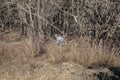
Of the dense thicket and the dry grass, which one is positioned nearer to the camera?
the dry grass

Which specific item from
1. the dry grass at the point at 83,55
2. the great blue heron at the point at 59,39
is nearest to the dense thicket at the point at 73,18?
the great blue heron at the point at 59,39

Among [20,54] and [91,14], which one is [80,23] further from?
[20,54]

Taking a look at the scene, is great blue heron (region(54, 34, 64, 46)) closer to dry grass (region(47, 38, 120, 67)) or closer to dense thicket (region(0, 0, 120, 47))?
dense thicket (region(0, 0, 120, 47))

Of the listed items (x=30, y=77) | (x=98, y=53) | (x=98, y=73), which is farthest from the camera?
(x=98, y=53)

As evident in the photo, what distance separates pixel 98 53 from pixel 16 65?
240 centimetres

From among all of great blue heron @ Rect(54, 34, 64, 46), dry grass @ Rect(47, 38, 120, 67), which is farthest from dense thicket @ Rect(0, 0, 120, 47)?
dry grass @ Rect(47, 38, 120, 67)

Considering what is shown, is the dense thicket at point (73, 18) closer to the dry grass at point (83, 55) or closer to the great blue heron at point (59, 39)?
the great blue heron at point (59, 39)

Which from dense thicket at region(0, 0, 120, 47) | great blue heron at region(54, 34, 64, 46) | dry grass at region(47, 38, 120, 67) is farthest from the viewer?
dense thicket at region(0, 0, 120, 47)

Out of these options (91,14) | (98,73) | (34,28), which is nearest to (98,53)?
(98,73)

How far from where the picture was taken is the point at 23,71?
8.98 meters

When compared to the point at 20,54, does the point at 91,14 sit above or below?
above

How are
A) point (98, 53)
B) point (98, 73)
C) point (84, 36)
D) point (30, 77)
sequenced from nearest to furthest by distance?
point (30, 77)
point (98, 73)
point (98, 53)
point (84, 36)

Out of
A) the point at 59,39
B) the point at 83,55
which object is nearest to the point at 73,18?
the point at 59,39

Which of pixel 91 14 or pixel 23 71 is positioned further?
pixel 91 14
